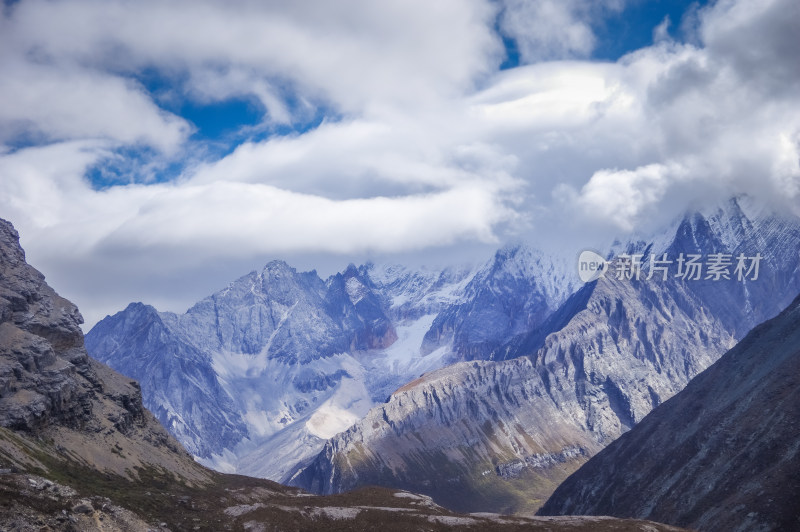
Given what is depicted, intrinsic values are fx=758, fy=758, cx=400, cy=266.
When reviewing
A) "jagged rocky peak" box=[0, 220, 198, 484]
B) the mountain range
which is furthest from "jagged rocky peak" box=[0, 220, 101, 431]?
the mountain range

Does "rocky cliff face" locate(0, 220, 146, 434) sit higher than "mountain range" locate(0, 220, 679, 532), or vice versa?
"rocky cliff face" locate(0, 220, 146, 434)

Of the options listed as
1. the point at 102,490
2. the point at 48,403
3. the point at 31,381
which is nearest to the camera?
the point at 102,490

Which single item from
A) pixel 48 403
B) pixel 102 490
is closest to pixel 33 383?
pixel 48 403

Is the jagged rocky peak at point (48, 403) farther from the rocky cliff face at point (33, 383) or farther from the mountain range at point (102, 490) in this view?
the mountain range at point (102, 490)

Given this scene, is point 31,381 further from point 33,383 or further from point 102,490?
point 102,490

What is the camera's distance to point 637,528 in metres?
140

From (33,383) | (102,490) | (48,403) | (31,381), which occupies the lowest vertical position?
(102,490)

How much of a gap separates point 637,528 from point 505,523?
24.1m

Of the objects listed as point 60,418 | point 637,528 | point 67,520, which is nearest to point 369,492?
point 637,528

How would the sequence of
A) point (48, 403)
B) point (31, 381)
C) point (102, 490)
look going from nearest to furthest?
point (102, 490)
point (48, 403)
point (31, 381)

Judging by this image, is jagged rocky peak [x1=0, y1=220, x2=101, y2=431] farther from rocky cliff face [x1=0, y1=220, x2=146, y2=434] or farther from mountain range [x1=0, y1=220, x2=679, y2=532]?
mountain range [x1=0, y1=220, x2=679, y2=532]

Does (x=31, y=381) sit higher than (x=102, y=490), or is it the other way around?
(x=31, y=381)

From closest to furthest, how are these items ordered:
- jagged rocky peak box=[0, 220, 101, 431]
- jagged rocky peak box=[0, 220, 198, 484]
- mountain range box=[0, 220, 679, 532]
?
mountain range box=[0, 220, 679, 532] → jagged rocky peak box=[0, 220, 101, 431] → jagged rocky peak box=[0, 220, 198, 484]

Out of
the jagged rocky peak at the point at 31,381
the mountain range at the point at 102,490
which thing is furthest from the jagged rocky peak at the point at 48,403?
the mountain range at the point at 102,490
